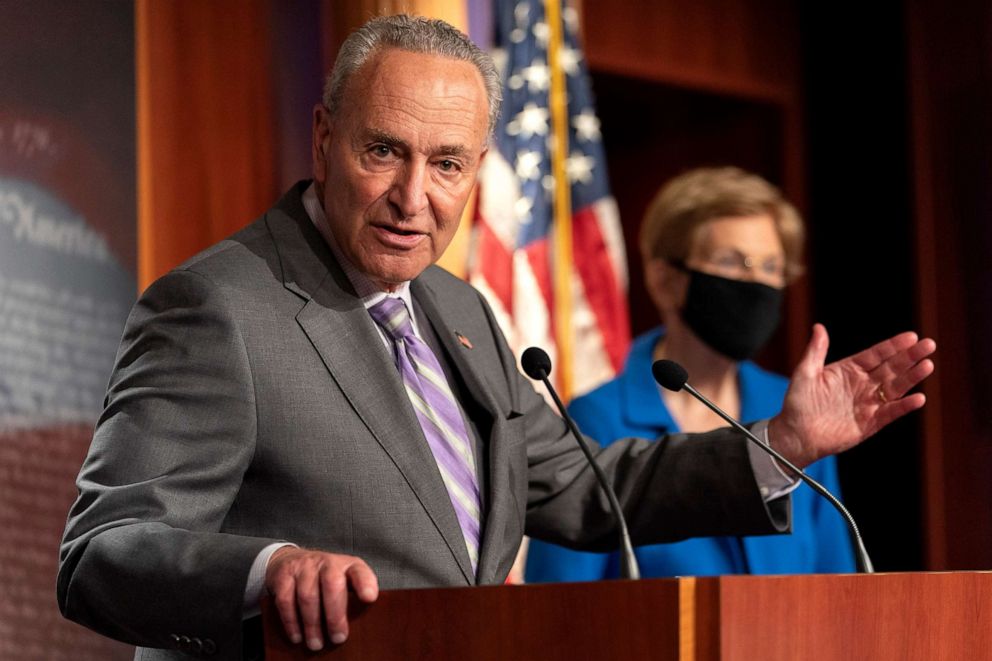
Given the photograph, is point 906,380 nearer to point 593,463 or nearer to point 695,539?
point 593,463

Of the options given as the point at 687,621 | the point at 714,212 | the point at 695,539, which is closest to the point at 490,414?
the point at 687,621

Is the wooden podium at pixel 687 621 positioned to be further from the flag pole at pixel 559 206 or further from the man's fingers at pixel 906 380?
the flag pole at pixel 559 206

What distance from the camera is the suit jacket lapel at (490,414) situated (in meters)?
2.08

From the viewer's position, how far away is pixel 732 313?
12.4 ft

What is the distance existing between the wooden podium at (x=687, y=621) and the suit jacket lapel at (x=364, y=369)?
1.22 feet

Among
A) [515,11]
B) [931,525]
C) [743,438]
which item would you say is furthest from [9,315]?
[931,525]

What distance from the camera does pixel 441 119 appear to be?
2.15m

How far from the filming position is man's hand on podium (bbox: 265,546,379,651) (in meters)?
1.59

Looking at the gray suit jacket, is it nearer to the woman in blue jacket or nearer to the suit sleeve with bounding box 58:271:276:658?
the suit sleeve with bounding box 58:271:276:658

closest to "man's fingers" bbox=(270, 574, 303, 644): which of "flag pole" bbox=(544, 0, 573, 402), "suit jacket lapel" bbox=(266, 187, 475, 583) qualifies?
"suit jacket lapel" bbox=(266, 187, 475, 583)

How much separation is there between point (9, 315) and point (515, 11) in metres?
2.09

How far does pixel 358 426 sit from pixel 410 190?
38 centimetres

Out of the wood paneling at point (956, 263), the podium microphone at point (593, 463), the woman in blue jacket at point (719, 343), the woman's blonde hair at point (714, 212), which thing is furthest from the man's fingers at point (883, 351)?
the wood paneling at point (956, 263)

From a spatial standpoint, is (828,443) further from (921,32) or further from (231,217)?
(921,32)
